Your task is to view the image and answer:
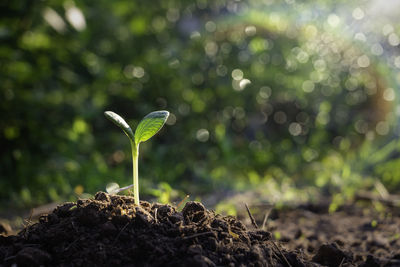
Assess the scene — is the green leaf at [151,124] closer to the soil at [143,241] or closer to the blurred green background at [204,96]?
the soil at [143,241]

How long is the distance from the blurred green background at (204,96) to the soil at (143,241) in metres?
1.42

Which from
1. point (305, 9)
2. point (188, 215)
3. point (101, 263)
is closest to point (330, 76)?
point (305, 9)

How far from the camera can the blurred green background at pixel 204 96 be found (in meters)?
3.25

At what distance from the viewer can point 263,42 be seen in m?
4.07

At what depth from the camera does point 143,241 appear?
1156mm

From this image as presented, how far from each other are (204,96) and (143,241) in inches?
113

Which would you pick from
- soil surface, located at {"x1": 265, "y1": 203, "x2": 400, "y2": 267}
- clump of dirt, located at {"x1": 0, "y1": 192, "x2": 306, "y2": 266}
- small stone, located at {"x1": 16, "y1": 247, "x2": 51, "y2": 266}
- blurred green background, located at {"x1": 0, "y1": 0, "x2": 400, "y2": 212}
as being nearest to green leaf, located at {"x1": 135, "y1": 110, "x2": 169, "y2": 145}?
clump of dirt, located at {"x1": 0, "y1": 192, "x2": 306, "y2": 266}

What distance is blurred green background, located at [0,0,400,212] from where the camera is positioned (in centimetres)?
Result: 325

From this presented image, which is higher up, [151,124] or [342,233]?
[151,124]

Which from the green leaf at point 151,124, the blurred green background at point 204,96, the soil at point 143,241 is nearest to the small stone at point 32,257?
the soil at point 143,241

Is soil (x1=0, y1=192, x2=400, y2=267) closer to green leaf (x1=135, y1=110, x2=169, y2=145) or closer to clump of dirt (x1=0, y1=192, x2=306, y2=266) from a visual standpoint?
clump of dirt (x1=0, y1=192, x2=306, y2=266)

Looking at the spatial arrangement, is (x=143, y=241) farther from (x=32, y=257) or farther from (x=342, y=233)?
(x=342, y=233)

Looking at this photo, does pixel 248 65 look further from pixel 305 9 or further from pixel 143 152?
pixel 143 152

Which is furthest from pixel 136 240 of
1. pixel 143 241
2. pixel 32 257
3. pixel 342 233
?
pixel 342 233
